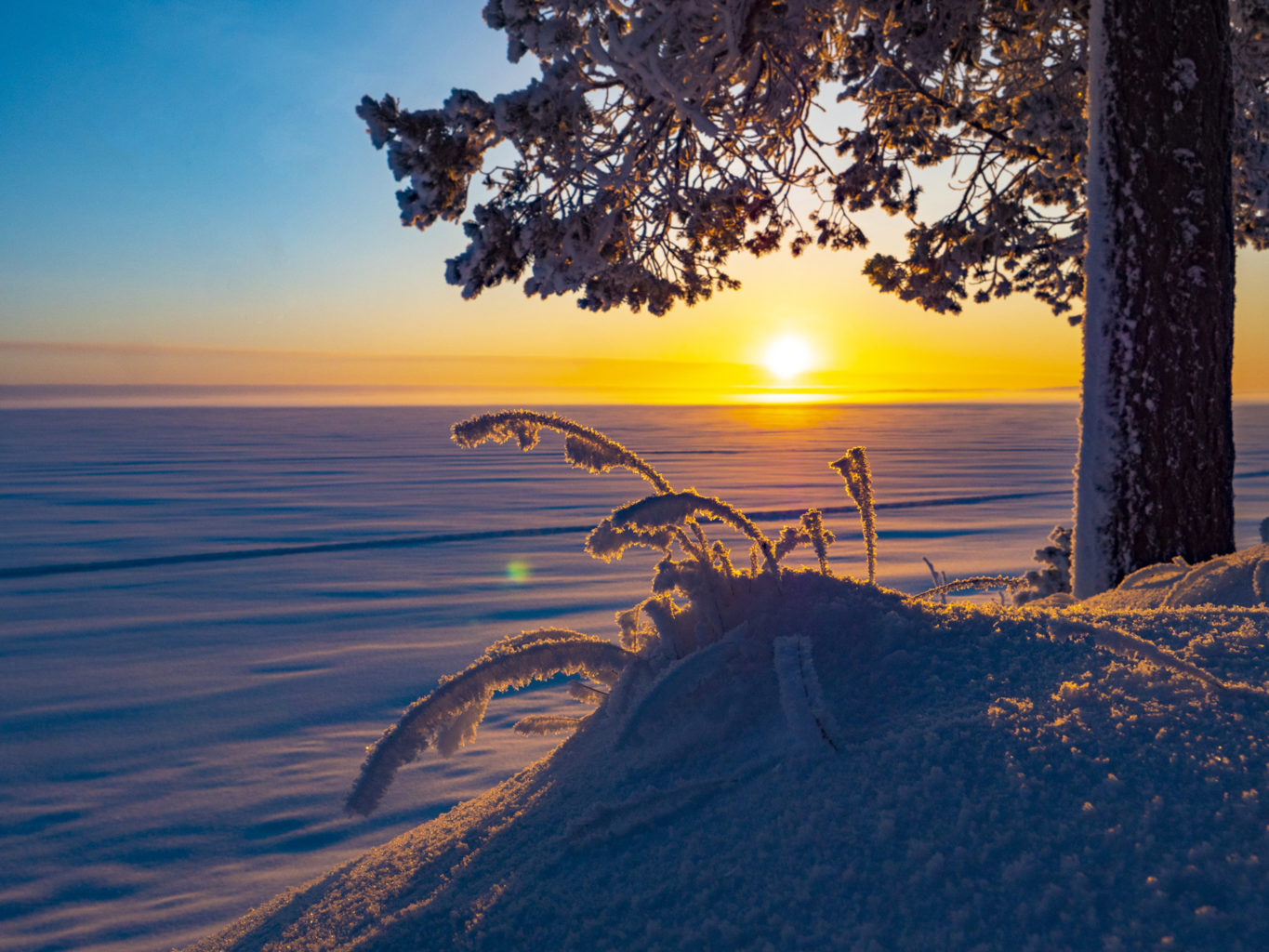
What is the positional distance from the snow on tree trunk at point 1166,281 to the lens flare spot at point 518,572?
4.96m

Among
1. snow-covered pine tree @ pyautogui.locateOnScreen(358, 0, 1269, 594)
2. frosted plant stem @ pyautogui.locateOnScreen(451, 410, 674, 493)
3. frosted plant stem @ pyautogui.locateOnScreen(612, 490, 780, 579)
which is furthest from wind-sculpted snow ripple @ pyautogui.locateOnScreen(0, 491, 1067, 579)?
frosted plant stem @ pyautogui.locateOnScreen(612, 490, 780, 579)

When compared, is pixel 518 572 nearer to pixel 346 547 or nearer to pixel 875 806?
pixel 346 547

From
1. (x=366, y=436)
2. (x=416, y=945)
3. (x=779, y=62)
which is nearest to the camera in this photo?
(x=416, y=945)

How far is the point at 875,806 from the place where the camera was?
1.16 meters

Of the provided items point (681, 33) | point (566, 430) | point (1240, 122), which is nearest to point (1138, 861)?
point (566, 430)

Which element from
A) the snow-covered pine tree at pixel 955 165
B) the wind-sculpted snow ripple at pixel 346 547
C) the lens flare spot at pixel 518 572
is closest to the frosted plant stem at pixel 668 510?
the snow-covered pine tree at pixel 955 165

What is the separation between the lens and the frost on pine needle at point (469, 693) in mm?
1536

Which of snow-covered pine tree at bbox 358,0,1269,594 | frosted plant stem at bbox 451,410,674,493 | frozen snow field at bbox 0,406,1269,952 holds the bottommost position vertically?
frozen snow field at bbox 0,406,1269,952

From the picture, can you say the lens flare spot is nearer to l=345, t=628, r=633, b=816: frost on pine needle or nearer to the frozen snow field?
the frozen snow field

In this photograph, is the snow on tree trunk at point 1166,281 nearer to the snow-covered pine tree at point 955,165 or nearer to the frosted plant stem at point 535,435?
the snow-covered pine tree at point 955,165

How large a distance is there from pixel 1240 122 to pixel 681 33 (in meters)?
4.26

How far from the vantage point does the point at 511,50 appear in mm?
4445

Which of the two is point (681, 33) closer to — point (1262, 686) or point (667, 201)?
point (667, 201)

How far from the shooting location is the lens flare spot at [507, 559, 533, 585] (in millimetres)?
7617
